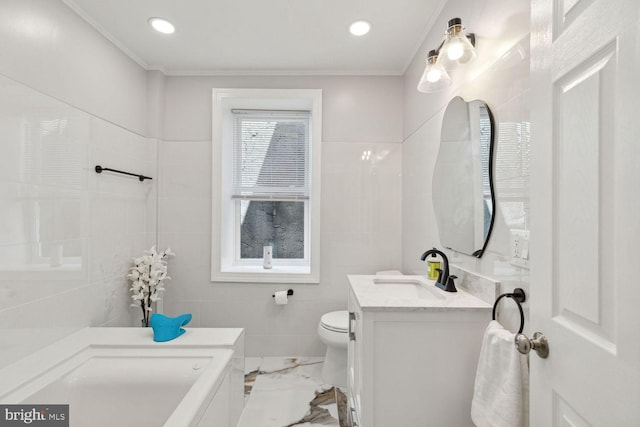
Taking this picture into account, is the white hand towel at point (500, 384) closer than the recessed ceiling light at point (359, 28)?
Yes

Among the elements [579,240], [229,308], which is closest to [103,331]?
[229,308]

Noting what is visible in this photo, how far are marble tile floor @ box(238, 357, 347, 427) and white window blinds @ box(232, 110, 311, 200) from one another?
141 centimetres

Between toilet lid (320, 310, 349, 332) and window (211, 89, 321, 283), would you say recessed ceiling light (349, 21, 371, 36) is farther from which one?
toilet lid (320, 310, 349, 332)

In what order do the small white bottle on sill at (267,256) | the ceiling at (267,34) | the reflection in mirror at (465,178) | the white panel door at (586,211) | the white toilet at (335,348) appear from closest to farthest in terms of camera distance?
the white panel door at (586,211) < the reflection in mirror at (465,178) < the ceiling at (267,34) < the white toilet at (335,348) < the small white bottle on sill at (267,256)

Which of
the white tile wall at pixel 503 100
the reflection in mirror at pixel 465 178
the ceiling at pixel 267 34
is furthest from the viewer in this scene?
the ceiling at pixel 267 34

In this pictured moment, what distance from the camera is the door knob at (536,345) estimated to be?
75 centimetres

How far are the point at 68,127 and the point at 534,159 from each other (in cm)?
216

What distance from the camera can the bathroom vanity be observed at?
1.14 m

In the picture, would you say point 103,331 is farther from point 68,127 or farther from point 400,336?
point 400,336

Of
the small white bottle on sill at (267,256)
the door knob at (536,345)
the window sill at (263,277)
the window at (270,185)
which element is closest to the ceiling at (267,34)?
the window at (270,185)

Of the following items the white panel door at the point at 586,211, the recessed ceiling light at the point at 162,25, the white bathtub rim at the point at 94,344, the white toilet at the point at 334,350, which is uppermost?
the recessed ceiling light at the point at 162,25

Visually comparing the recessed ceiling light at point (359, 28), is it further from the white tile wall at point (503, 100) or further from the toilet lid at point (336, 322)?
the toilet lid at point (336, 322)

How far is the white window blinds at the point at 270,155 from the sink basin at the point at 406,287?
4.47 ft

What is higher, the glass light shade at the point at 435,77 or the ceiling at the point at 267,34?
the ceiling at the point at 267,34
